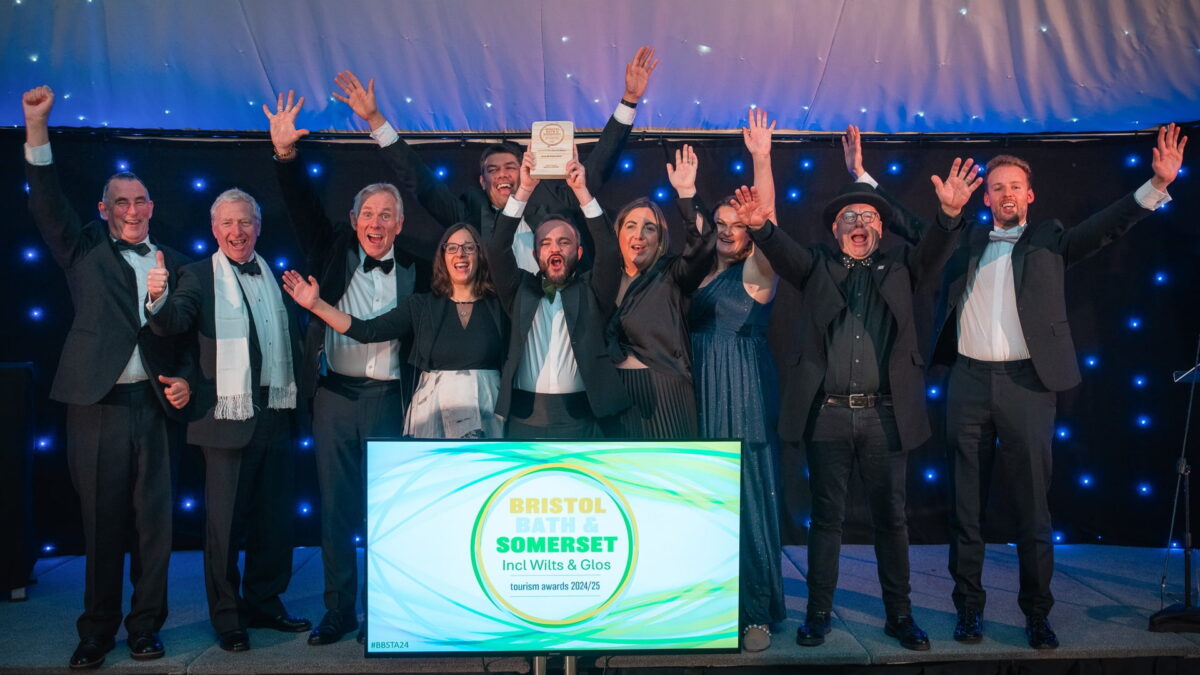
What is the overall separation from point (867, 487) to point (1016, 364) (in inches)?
31.1

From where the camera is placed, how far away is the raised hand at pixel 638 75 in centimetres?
418

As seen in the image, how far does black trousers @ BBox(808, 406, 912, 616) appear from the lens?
366cm

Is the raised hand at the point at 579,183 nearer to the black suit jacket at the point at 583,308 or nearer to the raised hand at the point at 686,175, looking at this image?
the black suit jacket at the point at 583,308

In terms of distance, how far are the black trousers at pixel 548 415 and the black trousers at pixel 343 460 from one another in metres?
0.56

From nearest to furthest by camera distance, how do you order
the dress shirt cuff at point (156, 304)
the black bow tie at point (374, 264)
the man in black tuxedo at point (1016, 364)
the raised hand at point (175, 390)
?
the dress shirt cuff at point (156, 304) → the raised hand at point (175, 390) → the man in black tuxedo at point (1016, 364) → the black bow tie at point (374, 264)

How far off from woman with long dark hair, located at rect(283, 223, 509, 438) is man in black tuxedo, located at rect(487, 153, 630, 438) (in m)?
0.12

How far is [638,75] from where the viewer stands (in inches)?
165

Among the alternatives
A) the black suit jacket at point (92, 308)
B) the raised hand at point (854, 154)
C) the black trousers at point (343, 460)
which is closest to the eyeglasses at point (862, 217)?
the raised hand at point (854, 154)

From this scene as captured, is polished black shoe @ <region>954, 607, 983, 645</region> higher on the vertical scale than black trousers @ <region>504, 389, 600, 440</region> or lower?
lower

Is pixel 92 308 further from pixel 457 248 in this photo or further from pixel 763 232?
pixel 763 232

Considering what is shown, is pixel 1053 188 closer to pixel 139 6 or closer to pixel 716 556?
pixel 716 556

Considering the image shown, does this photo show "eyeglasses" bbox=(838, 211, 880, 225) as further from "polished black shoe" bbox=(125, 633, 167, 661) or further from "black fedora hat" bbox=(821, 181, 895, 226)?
"polished black shoe" bbox=(125, 633, 167, 661)

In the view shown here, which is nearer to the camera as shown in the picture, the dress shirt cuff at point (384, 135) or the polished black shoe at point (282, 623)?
the polished black shoe at point (282, 623)

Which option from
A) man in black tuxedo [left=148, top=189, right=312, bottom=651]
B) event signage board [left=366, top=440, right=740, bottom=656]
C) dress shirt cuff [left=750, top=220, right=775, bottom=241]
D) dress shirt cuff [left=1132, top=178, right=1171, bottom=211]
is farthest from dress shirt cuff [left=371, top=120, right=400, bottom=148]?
dress shirt cuff [left=1132, top=178, right=1171, bottom=211]
